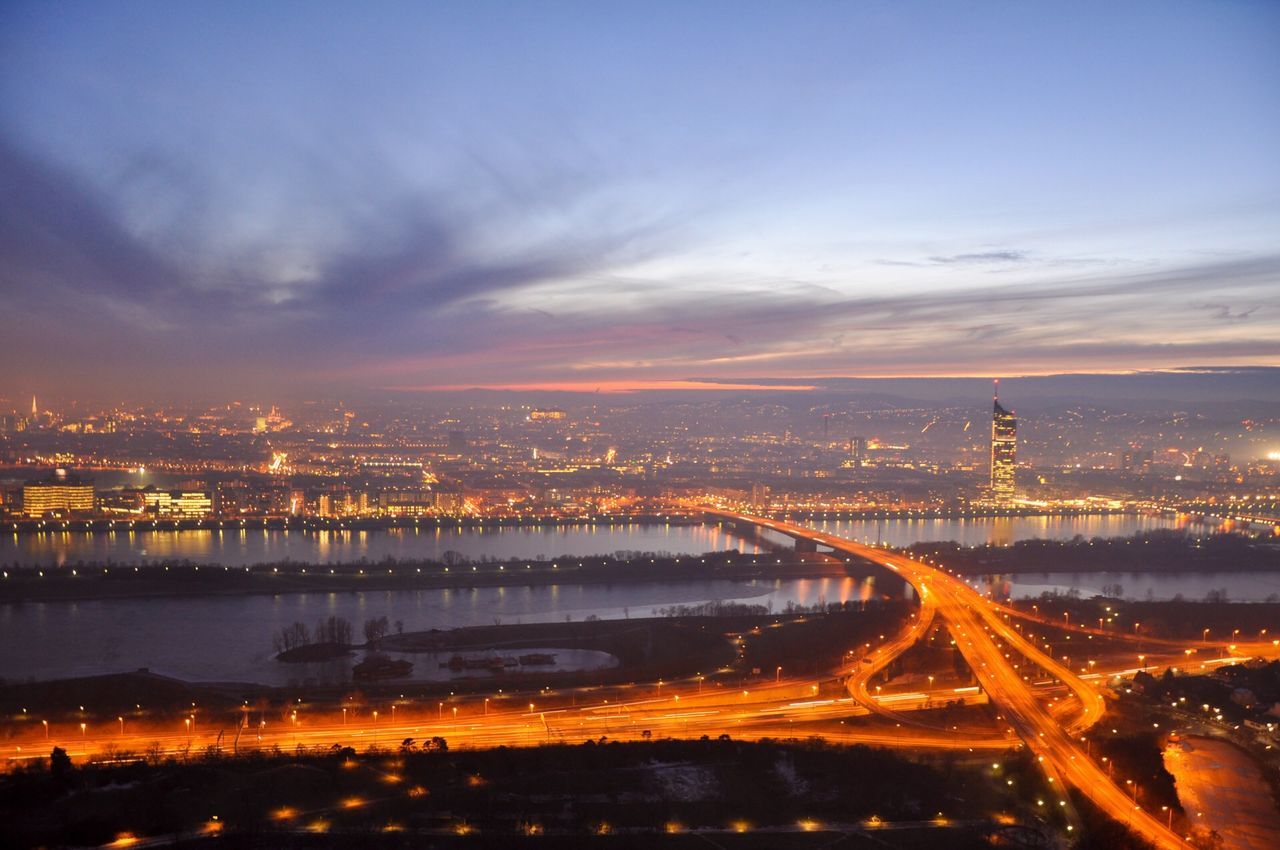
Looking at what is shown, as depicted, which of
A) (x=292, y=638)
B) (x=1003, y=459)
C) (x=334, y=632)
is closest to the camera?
(x=292, y=638)

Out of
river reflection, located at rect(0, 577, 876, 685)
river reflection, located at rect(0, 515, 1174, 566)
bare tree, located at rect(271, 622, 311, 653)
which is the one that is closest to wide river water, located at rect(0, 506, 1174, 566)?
river reflection, located at rect(0, 515, 1174, 566)

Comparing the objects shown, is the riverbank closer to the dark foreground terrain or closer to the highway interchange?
the highway interchange

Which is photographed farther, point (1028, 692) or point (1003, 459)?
point (1003, 459)

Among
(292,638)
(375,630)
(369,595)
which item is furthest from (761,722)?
(369,595)

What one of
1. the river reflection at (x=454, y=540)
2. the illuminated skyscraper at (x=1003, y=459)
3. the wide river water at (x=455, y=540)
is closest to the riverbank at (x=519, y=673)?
the river reflection at (x=454, y=540)

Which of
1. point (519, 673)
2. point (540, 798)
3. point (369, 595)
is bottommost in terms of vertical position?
point (369, 595)

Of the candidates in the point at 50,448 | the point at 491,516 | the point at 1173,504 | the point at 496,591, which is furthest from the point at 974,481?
the point at 50,448

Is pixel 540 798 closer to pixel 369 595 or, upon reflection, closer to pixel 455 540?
pixel 369 595
